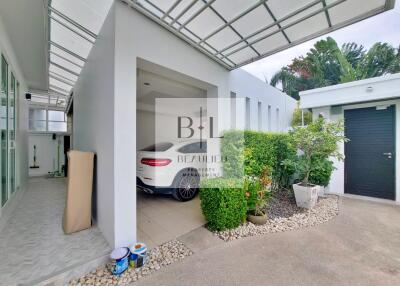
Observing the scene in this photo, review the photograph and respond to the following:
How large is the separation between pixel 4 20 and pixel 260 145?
549cm

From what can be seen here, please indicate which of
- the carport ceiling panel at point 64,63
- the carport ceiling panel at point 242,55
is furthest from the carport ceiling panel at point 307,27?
the carport ceiling panel at point 64,63

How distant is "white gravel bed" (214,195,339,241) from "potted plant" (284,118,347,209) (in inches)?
10.7

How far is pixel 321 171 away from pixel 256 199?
2664 mm

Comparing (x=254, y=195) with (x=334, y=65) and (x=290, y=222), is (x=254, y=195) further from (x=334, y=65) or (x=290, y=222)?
(x=334, y=65)

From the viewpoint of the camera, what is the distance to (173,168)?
14.3 feet

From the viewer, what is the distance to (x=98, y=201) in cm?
324

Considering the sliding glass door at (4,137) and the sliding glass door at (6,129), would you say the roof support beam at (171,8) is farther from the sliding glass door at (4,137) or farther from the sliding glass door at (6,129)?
the sliding glass door at (4,137)

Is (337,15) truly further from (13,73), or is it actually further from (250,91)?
(13,73)

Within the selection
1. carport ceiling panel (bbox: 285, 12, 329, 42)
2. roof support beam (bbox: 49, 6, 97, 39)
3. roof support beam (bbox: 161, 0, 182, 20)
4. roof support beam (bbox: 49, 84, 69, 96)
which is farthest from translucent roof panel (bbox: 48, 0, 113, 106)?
carport ceiling panel (bbox: 285, 12, 329, 42)

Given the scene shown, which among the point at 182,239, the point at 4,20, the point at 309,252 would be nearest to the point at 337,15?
the point at 309,252

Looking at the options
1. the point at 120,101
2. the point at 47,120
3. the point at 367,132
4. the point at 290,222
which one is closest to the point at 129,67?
the point at 120,101

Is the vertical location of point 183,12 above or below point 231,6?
below

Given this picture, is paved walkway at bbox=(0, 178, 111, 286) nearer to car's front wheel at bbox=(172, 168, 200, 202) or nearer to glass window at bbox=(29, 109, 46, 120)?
car's front wheel at bbox=(172, 168, 200, 202)

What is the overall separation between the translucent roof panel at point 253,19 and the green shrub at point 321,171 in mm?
3000
